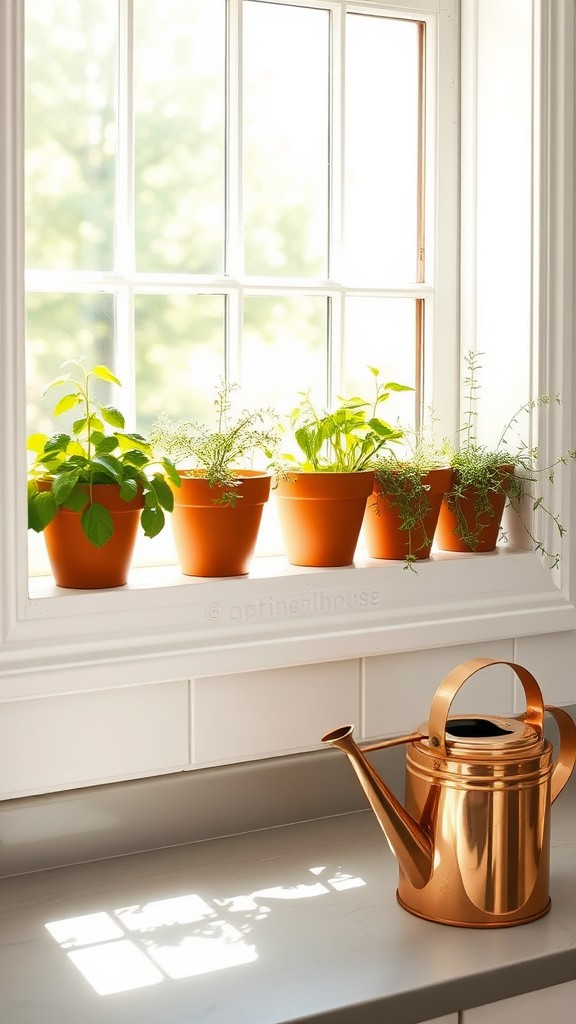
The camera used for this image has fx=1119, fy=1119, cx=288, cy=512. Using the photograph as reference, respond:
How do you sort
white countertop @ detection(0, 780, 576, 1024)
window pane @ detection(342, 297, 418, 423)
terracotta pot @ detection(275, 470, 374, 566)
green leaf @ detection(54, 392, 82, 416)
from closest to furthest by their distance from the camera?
white countertop @ detection(0, 780, 576, 1024), green leaf @ detection(54, 392, 82, 416), terracotta pot @ detection(275, 470, 374, 566), window pane @ detection(342, 297, 418, 423)

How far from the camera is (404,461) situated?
1.60 metres

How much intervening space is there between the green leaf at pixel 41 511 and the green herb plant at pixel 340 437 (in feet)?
1.11

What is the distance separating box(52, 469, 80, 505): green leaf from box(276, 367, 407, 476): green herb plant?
1.04 ft

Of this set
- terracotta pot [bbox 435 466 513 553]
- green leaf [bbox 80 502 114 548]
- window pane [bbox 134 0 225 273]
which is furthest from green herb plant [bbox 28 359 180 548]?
terracotta pot [bbox 435 466 513 553]

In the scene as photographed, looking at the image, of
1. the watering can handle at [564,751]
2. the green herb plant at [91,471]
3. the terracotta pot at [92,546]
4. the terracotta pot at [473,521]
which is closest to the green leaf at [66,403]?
the green herb plant at [91,471]

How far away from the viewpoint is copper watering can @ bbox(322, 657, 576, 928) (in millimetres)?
1186

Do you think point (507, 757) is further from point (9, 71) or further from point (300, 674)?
point (9, 71)

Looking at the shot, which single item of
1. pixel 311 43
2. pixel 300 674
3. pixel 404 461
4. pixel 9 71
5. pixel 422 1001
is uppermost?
pixel 311 43

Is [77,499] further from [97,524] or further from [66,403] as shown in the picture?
[66,403]

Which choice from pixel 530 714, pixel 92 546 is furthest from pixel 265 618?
pixel 530 714

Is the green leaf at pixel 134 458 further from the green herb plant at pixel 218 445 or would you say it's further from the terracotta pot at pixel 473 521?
the terracotta pot at pixel 473 521

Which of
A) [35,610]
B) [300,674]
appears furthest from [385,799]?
[35,610]

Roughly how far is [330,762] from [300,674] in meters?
0.13

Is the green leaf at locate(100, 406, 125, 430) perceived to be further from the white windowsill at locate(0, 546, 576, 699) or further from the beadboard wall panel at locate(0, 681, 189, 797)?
the beadboard wall panel at locate(0, 681, 189, 797)
